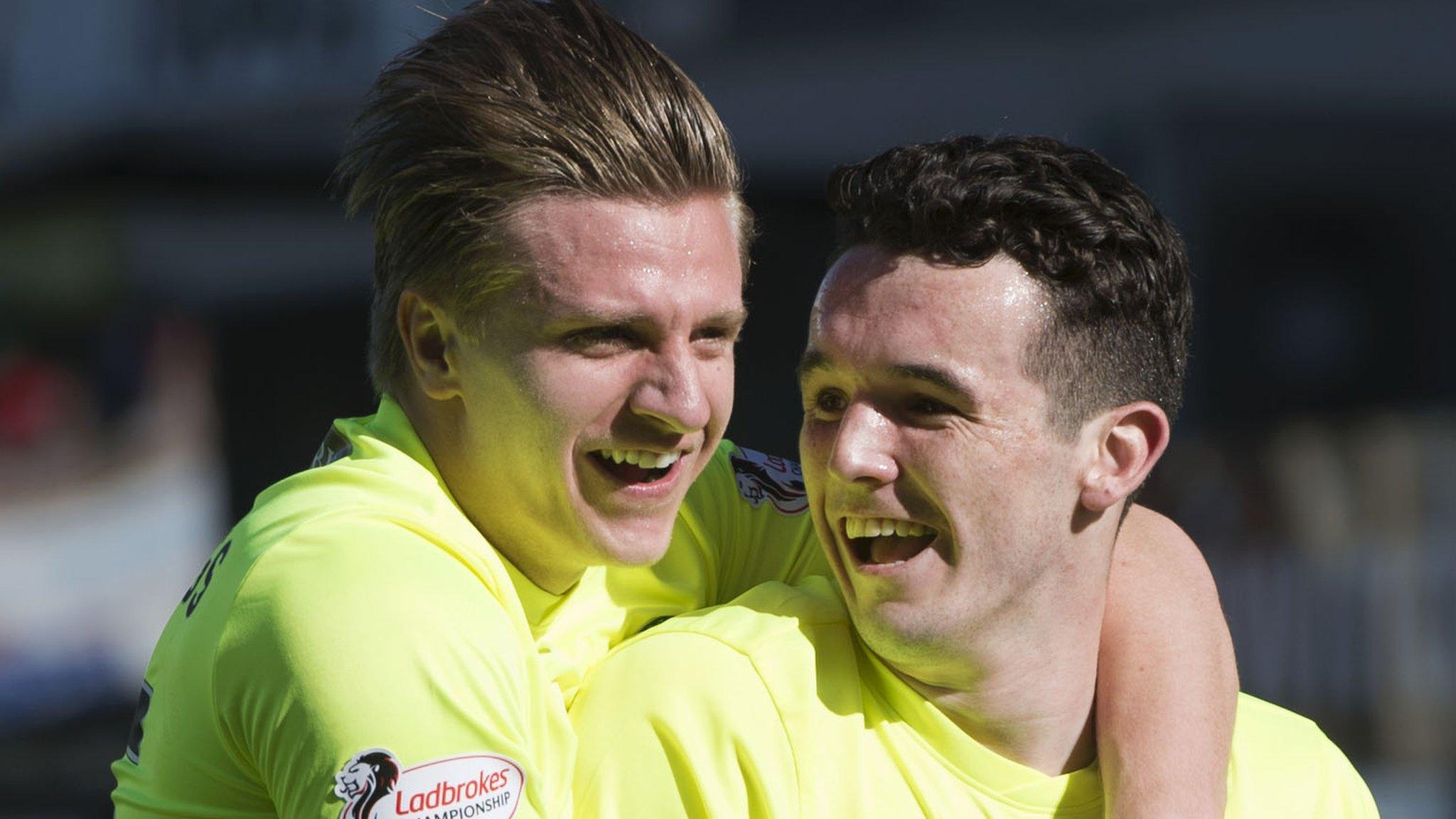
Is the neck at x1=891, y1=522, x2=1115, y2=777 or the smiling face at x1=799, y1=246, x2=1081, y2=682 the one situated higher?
the smiling face at x1=799, y1=246, x2=1081, y2=682

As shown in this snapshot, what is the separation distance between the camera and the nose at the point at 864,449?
2436 mm

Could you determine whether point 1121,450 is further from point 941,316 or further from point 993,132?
point 993,132

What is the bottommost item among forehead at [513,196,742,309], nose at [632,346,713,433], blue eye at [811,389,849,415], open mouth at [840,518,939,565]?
open mouth at [840,518,939,565]

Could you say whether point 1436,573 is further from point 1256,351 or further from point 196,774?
point 196,774

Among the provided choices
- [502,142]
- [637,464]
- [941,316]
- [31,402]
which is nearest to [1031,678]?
[941,316]

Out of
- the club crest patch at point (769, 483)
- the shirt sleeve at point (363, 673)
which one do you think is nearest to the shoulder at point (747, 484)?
the club crest patch at point (769, 483)

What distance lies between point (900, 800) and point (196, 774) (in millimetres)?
944

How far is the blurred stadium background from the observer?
7.58 m

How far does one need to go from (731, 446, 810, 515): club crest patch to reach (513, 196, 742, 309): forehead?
601mm

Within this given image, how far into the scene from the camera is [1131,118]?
8.71 meters

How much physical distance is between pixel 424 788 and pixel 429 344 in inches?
29.1

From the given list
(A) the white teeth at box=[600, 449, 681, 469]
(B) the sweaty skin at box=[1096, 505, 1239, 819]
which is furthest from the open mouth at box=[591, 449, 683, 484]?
(B) the sweaty skin at box=[1096, 505, 1239, 819]

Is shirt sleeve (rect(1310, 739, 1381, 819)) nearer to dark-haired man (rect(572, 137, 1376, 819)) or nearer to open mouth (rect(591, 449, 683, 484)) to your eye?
dark-haired man (rect(572, 137, 1376, 819))

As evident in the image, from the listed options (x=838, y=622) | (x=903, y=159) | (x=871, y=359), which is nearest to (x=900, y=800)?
(x=838, y=622)
